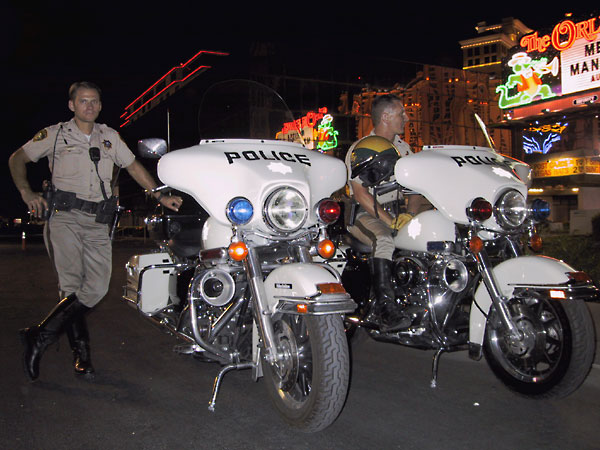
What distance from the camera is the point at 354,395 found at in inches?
153

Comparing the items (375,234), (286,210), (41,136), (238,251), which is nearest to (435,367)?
(375,234)

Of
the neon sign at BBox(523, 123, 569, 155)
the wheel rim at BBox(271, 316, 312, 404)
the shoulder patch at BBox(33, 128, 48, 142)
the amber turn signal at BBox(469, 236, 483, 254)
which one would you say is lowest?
the wheel rim at BBox(271, 316, 312, 404)

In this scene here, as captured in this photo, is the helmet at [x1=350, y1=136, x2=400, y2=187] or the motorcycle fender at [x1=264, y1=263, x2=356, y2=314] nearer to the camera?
the motorcycle fender at [x1=264, y1=263, x2=356, y2=314]

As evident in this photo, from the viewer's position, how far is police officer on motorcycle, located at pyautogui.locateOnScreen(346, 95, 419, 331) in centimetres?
367

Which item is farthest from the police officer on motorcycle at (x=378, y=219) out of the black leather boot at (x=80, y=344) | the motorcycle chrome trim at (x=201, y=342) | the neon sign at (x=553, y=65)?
the neon sign at (x=553, y=65)

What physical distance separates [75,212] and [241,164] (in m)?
1.64

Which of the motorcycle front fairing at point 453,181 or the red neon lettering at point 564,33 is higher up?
the red neon lettering at point 564,33

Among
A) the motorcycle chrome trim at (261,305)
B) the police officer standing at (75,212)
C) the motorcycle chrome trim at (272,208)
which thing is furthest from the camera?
the police officer standing at (75,212)

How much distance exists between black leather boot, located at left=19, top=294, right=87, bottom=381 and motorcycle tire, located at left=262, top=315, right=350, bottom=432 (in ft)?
5.85

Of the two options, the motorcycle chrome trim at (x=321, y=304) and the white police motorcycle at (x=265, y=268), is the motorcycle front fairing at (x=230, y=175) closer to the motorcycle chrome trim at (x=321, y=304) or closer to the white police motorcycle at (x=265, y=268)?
the white police motorcycle at (x=265, y=268)

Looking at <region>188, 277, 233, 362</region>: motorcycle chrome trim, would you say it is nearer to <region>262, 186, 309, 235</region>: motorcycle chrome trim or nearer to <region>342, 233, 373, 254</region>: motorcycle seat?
<region>262, 186, 309, 235</region>: motorcycle chrome trim

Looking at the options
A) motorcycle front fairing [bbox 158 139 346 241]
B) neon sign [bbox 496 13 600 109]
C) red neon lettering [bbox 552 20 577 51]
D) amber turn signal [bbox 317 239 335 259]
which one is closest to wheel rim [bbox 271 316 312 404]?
amber turn signal [bbox 317 239 335 259]

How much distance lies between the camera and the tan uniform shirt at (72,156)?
4.29 metres

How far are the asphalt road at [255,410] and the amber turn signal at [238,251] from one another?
992mm
